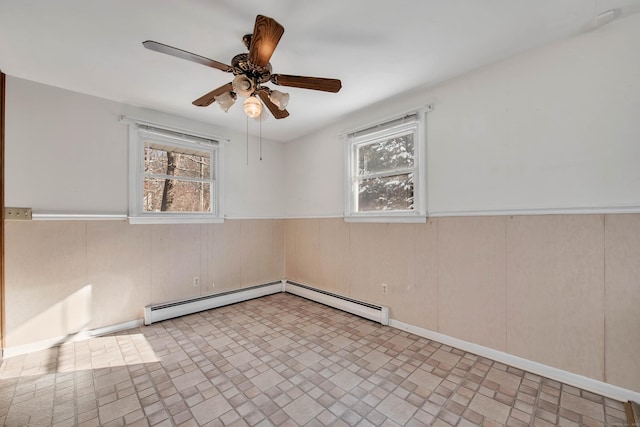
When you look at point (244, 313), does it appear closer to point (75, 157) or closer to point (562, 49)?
point (75, 157)

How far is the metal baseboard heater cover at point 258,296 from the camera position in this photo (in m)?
3.06

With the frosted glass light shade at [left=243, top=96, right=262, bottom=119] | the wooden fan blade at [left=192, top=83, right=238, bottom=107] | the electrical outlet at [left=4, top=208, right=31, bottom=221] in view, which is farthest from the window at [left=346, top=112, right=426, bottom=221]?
the electrical outlet at [left=4, top=208, right=31, bottom=221]

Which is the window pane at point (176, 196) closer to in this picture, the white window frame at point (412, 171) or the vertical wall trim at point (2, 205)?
the vertical wall trim at point (2, 205)

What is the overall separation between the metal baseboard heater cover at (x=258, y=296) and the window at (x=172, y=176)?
1067 millimetres

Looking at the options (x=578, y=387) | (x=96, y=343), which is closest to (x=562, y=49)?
(x=578, y=387)

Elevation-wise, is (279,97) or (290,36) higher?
(290,36)

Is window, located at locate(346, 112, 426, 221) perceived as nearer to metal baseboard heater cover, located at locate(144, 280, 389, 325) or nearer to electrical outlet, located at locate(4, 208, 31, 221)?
metal baseboard heater cover, located at locate(144, 280, 389, 325)

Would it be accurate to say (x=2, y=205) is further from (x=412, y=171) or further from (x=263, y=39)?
(x=412, y=171)

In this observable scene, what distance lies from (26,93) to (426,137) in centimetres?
393

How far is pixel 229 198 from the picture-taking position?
3926mm

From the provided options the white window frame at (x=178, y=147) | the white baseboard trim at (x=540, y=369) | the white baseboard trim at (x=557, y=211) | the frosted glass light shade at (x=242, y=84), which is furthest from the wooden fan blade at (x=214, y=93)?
the white baseboard trim at (x=540, y=369)

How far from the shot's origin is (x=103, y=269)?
2.86 metres

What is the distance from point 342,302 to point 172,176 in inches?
109

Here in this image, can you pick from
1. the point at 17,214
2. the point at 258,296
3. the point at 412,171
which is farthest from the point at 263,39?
the point at 258,296
